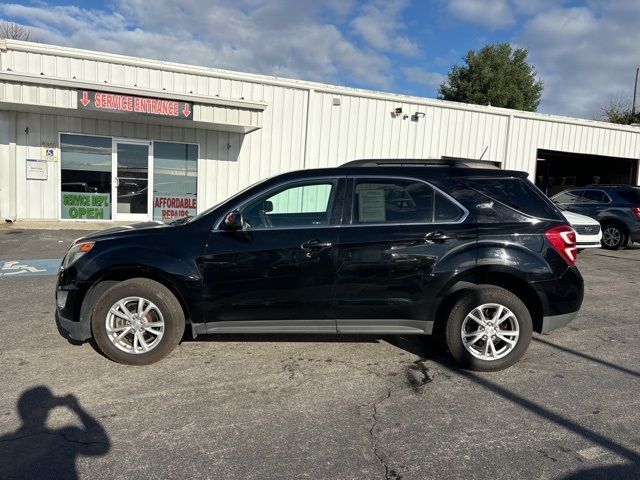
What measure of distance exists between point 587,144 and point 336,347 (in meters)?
17.3

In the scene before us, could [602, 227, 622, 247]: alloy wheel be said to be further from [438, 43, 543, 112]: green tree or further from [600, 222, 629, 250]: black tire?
[438, 43, 543, 112]: green tree

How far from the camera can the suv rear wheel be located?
1229 centimetres

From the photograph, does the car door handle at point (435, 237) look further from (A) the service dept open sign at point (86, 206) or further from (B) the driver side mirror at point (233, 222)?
(A) the service dept open sign at point (86, 206)

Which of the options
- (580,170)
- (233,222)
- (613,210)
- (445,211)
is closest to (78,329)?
(233,222)

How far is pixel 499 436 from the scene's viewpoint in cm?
323

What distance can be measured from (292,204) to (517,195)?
2115mm

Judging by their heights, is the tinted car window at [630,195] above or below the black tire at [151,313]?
above

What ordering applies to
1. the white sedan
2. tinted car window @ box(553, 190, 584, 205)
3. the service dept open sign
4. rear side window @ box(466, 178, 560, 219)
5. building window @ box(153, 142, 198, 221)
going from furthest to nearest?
building window @ box(153, 142, 198, 221), tinted car window @ box(553, 190, 584, 205), the service dept open sign, the white sedan, rear side window @ box(466, 178, 560, 219)

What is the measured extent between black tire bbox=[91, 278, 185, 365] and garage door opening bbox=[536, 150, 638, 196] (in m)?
17.4

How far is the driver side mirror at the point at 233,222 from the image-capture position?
4.21 metres

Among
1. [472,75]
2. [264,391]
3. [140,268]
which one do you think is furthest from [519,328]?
[472,75]

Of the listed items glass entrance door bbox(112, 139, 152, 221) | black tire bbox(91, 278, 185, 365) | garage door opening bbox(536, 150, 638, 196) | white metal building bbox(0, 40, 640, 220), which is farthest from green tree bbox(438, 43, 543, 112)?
black tire bbox(91, 278, 185, 365)

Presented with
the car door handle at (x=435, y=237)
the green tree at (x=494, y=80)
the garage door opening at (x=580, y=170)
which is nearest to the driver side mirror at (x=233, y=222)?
the car door handle at (x=435, y=237)

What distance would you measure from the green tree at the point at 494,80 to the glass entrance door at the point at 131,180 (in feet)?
99.0
